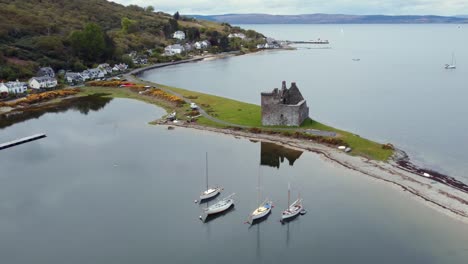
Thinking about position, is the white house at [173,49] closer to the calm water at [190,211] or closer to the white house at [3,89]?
the white house at [3,89]

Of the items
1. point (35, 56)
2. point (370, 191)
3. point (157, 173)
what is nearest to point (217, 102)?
point (157, 173)

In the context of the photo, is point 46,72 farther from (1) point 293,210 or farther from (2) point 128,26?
(1) point 293,210

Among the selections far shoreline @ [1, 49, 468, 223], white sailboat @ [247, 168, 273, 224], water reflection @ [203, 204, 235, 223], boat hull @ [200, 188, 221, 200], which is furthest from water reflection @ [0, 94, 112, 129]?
white sailboat @ [247, 168, 273, 224]

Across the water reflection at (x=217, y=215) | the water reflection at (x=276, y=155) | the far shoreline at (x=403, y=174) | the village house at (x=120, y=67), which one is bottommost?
the water reflection at (x=217, y=215)

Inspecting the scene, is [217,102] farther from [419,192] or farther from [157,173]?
[419,192]

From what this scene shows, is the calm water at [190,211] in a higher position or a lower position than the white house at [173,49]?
lower

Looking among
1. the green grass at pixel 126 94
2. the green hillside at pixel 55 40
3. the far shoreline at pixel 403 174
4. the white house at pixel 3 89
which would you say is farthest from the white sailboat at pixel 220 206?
the green hillside at pixel 55 40
